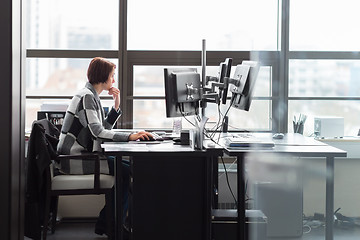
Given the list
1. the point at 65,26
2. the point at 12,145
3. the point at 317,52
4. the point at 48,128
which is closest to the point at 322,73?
the point at 317,52

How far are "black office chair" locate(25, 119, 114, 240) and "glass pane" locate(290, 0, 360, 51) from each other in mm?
1693

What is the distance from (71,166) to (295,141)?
43.2 inches

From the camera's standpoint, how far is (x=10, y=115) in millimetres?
2111

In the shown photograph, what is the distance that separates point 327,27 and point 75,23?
225 centimetres

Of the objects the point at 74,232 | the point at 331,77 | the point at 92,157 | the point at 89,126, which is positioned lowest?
the point at 74,232

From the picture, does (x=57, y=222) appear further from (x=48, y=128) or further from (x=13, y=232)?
(x=13, y=232)

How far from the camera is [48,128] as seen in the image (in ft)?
9.32

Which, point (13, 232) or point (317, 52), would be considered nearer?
point (317, 52)

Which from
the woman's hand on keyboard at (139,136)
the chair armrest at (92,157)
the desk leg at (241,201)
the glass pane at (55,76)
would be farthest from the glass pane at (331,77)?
the glass pane at (55,76)

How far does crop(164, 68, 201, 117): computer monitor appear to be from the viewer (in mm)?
2276

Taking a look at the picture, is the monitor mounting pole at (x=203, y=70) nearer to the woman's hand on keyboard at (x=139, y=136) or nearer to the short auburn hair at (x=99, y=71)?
the woman's hand on keyboard at (x=139, y=136)

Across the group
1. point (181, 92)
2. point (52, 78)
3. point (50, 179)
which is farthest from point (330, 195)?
point (52, 78)

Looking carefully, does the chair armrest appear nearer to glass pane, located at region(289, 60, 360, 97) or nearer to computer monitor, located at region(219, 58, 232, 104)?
computer monitor, located at region(219, 58, 232, 104)

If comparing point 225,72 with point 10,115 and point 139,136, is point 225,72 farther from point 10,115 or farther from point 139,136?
point 10,115
